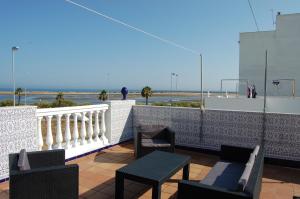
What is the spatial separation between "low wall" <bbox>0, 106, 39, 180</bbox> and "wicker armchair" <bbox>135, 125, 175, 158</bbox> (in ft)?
5.15

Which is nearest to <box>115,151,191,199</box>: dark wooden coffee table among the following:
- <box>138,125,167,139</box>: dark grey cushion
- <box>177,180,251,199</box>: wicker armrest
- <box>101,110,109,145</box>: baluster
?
<box>177,180,251,199</box>: wicker armrest

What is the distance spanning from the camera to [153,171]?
246 centimetres

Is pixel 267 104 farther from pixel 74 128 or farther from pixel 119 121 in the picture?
pixel 74 128

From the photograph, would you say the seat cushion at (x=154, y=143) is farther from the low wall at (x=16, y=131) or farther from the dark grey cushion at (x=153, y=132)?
the low wall at (x=16, y=131)

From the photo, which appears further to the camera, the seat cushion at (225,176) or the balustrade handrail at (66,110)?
the balustrade handrail at (66,110)

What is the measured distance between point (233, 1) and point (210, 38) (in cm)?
281

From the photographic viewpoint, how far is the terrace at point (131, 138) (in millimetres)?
3162

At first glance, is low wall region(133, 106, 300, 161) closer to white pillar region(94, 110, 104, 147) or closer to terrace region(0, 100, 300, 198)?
terrace region(0, 100, 300, 198)

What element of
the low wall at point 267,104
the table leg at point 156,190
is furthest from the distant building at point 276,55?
the table leg at point 156,190

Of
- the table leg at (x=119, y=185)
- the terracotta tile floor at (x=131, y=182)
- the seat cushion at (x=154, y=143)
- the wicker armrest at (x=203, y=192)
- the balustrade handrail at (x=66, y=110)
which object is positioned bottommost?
the terracotta tile floor at (x=131, y=182)

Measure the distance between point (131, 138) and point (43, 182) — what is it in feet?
12.3

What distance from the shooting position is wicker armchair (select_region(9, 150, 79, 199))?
6.29 feet

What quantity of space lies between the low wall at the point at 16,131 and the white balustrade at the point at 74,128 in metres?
0.13

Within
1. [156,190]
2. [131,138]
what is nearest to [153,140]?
[131,138]
